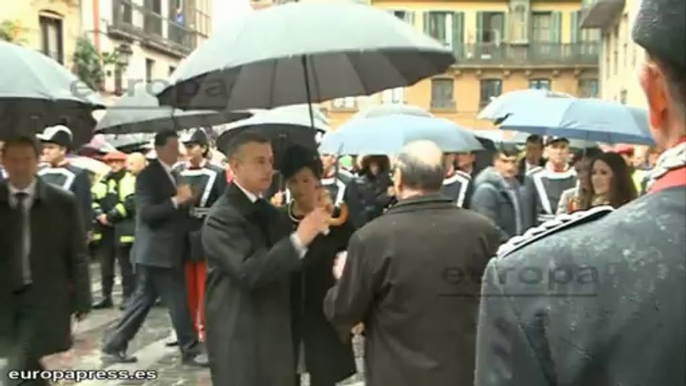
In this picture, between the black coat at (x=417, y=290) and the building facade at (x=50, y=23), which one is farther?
the building facade at (x=50, y=23)

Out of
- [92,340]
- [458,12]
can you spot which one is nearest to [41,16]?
[92,340]

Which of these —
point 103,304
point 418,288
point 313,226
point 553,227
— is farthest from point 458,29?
point 553,227

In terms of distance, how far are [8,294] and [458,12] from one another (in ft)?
171

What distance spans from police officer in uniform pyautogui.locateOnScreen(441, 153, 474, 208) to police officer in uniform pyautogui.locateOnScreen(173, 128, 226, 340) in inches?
80.8

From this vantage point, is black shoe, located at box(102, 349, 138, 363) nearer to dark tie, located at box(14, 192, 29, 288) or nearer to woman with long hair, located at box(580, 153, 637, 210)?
dark tie, located at box(14, 192, 29, 288)

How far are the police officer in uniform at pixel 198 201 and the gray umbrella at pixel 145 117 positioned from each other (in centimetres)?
62

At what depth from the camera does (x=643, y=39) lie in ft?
4.55

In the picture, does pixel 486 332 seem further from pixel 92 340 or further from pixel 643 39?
pixel 92 340

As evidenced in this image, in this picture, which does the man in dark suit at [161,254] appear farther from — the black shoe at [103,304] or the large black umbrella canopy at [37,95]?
the black shoe at [103,304]

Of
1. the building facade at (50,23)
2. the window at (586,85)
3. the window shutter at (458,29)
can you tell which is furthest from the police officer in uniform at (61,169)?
the window at (586,85)

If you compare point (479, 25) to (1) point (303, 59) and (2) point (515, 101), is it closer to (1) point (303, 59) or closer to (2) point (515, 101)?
(2) point (515, 101)

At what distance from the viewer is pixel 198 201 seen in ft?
28.2

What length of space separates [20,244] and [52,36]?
21.4m

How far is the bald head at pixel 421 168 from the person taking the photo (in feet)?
13.8
